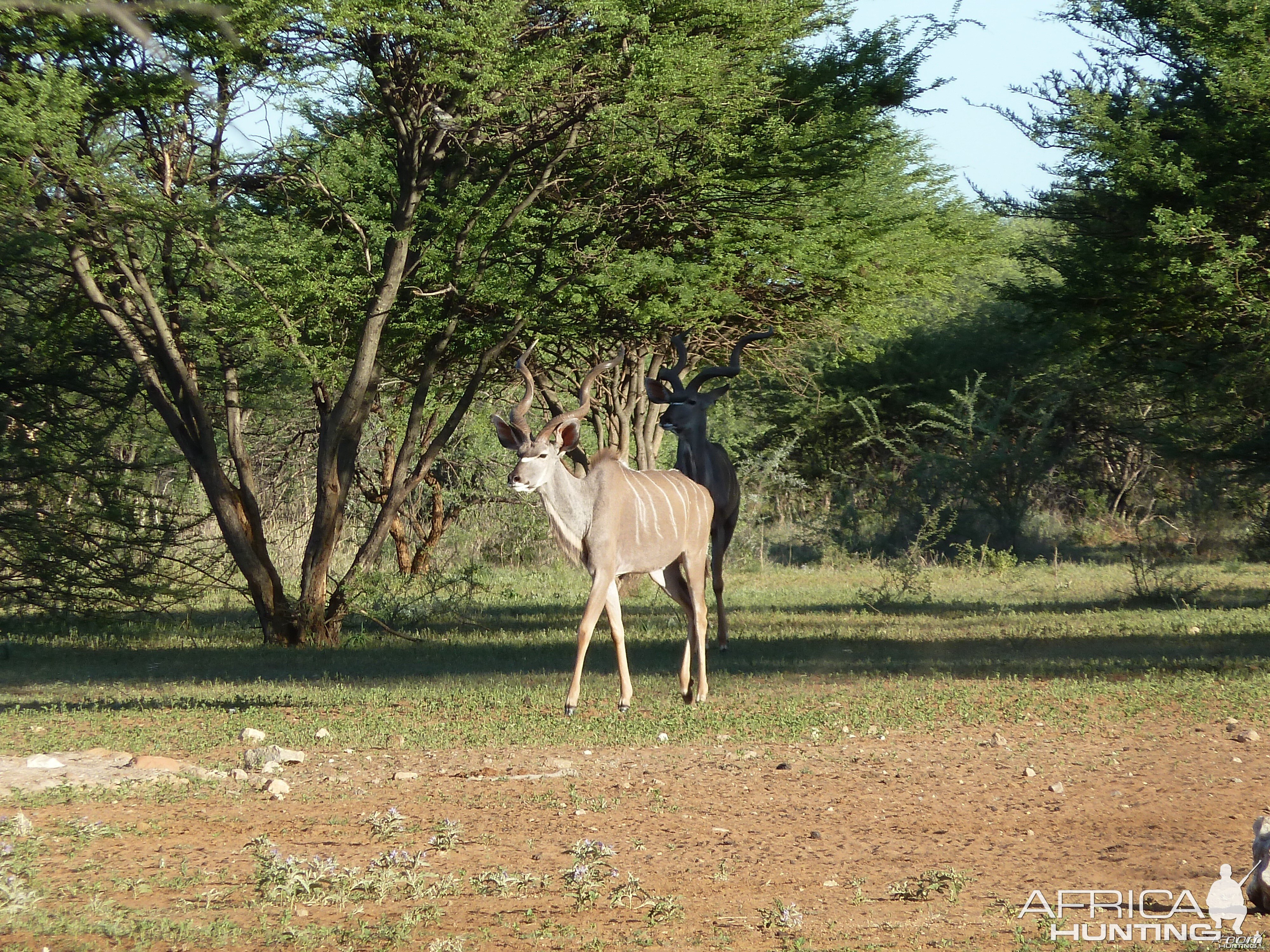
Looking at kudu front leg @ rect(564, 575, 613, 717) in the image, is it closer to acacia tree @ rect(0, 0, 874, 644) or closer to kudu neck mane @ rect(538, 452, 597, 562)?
kudu neck mane @ rect(538, 452, 597, 562)

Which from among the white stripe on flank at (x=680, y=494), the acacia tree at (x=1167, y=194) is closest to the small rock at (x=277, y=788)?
the white stripe on flank at (x=680, y=494)

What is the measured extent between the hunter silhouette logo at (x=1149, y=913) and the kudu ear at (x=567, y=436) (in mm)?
4961

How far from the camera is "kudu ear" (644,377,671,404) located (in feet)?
41.5

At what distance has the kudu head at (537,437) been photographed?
29.2 ft

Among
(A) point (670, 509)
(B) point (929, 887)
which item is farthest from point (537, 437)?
(B) point (929, 887)

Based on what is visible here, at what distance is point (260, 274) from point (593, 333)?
3.93m

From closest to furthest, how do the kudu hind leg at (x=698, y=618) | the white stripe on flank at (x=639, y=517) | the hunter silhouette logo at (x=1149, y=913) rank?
the hunter silhouette logo at (x=1149, y=913) → the white stripe on flank at (x=639, y=517) → the kudu hind leg at (x=698, y=618)

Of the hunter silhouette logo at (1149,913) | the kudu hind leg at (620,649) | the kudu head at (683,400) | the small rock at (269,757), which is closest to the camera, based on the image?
the hunter silhouette logo at (1149,913)

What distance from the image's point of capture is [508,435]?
9.32 meters

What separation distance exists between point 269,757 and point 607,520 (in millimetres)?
2829

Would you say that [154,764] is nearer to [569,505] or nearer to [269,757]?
[269,757]

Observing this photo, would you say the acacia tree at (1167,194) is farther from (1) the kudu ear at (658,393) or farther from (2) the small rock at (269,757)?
(2) the small rock at (269,757)

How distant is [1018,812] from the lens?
6297mm

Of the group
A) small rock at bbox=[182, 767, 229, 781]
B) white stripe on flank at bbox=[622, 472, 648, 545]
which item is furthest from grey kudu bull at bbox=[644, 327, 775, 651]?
small rock at bbox=[182, 767, 229, 781]
